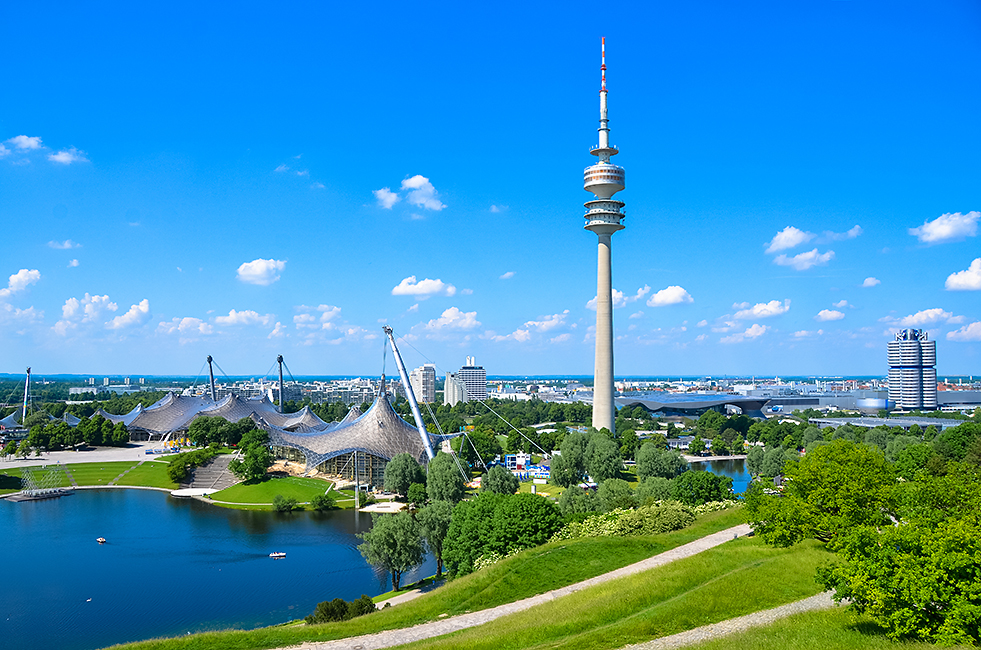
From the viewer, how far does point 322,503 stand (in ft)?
197

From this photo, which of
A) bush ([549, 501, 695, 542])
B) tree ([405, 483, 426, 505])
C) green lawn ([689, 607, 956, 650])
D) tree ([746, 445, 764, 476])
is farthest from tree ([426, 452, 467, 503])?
green lawn ([689, 607, 956, 650])

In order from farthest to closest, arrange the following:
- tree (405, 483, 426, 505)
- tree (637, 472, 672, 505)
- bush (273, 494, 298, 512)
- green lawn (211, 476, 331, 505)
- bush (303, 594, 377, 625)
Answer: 1. green lawn (211, 476, 331, 505)
2. bush (273, 494, 298, 512)
3. tree (405, 483, 426, 505)
4. tree (637, 472, 672, 505)
5. bush (303, 594, 377, 625)

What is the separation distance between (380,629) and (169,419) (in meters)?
→ 90.4

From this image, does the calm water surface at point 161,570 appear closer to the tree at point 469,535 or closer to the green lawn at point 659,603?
the tree at point 469,535

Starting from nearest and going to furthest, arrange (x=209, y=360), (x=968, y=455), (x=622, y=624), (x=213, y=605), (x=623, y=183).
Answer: (x=622, y=624)
(x=213, y=605)
(x=968, y=455)
(x=623, y=183)
(x=209, y=360)

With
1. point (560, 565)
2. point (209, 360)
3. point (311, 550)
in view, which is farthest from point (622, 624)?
point (209, 360)

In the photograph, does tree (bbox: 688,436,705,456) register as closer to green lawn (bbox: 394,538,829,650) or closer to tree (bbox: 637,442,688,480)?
tree (bbox: 637,442,688,480)

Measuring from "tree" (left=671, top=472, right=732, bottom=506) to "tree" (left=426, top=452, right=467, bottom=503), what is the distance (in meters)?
16.8

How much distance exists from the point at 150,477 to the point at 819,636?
2770 inches

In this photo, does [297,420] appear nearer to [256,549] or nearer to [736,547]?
[256,549]

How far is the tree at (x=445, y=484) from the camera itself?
5331cm

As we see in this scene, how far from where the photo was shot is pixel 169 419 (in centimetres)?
10338

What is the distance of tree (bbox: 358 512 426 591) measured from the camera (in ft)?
118

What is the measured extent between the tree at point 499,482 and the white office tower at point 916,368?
14569 centimetres
